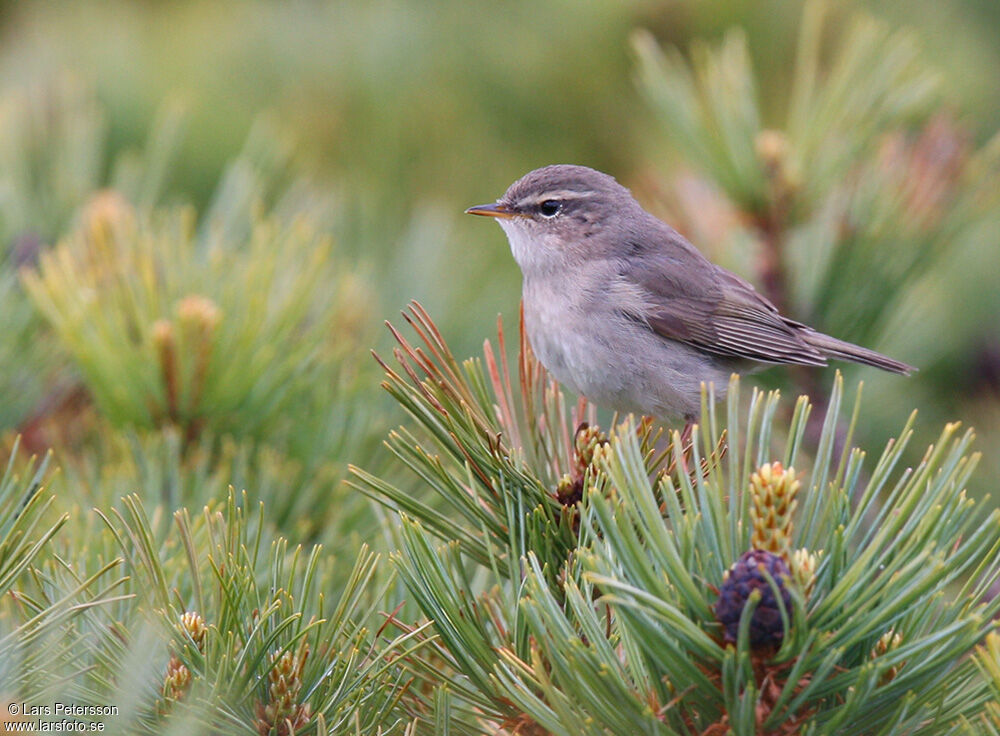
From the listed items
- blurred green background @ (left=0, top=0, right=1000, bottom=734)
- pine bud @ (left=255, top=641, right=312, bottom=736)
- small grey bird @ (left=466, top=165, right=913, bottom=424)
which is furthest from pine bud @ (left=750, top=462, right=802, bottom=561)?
small grey bird @ (left=466, top=165, right=913, bottom=424)

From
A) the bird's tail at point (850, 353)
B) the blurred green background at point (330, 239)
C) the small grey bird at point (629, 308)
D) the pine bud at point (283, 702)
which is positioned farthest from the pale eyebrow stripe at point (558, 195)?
the pine bud at point (283, 702)

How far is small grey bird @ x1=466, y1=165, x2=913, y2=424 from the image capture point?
331 centimetres

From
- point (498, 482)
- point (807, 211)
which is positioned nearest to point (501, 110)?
point (807, 211)

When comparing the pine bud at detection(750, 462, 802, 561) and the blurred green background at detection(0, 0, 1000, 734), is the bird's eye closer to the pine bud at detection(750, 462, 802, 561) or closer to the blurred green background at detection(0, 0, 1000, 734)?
the blurred green background at detection(0, 0, 1000, 734)

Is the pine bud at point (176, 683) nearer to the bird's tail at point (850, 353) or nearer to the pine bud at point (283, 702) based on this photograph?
the pine bud at point (283, 702)

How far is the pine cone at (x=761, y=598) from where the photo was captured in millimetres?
1480

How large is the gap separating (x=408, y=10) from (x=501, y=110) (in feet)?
2.58

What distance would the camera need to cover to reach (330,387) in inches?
117

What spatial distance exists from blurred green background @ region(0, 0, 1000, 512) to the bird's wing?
0.58ft

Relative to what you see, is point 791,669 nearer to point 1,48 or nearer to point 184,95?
point 184,95

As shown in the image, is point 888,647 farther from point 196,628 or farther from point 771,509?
point 196,628

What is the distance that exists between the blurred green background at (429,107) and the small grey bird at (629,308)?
21 centimetres

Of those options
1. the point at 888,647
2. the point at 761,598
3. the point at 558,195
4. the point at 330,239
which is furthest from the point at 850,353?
the point at 761,598

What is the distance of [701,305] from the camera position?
12.4ft
